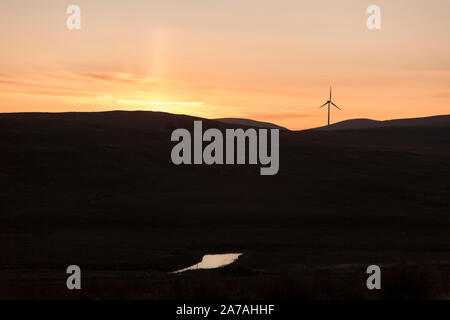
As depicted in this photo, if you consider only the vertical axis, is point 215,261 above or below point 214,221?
below

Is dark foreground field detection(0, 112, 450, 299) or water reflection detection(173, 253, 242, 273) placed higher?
dark foreground field detection(0, 112, 450, 299)

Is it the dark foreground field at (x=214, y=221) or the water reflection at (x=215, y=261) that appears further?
the water reflection at (x=215, y=261)

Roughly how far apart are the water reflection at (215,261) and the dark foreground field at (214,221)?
72cm

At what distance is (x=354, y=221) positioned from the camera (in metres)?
55.1

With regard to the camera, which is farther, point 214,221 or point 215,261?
point 214,221

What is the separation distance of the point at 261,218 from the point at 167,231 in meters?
8.21

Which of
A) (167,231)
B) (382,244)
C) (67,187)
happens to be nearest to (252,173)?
(67,187)

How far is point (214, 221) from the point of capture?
54031 mm

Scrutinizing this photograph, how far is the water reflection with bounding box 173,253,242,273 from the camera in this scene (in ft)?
120

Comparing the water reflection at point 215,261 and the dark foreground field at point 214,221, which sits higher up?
the dark foreground field at point 214,221

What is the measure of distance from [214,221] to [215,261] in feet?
50.6

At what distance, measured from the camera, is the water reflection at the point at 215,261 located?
36.7 meters

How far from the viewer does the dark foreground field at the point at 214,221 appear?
27.1 meters

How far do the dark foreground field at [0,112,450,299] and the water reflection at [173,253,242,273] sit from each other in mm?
719
